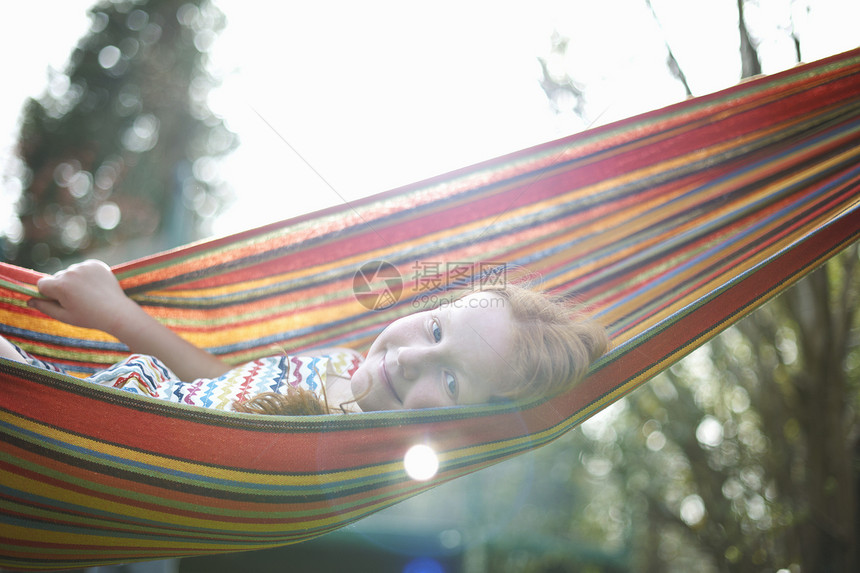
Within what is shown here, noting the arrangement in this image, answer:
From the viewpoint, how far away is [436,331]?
1.15 m

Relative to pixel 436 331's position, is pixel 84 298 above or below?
above

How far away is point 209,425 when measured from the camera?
2.93ft

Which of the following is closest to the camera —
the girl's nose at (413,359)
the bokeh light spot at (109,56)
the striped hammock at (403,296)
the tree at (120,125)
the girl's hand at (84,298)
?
the striped hammock at (403,296)

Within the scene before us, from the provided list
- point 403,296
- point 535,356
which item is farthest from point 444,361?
point 403,296

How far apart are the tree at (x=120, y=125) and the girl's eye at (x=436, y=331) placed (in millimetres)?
5988

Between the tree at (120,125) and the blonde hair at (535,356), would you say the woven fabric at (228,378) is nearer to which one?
the blonde hair at (535,356)

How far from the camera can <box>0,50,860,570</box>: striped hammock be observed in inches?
35.3

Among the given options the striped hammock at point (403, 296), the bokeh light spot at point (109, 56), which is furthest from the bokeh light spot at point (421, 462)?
the bokeh light spot at point (109, 56)

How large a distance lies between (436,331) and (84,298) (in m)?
0.75

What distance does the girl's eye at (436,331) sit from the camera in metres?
1.14

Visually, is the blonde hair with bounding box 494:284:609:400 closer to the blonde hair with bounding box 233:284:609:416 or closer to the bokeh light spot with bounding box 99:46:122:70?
the blonde hair with bounding box 233:284:609:416

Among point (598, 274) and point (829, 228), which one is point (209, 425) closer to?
point (598, 274)

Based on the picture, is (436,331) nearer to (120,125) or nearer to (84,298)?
(84,298)

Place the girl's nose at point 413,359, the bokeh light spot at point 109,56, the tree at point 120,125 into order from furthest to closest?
the bokeh light spot at point 109,56, the tree at point 120,125, the girl's nose at point 413,359
